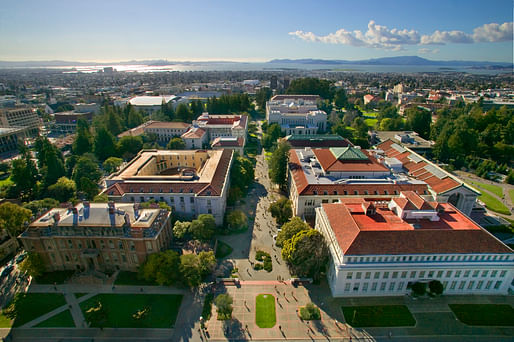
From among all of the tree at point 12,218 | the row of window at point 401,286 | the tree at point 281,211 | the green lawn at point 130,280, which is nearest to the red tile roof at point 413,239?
the row of window at point 401,286

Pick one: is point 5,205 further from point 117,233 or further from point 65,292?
point 117,233

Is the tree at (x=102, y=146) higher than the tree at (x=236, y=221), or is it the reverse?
the tree at (x=102, y=146)

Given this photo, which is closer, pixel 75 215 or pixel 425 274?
pixel 425 274

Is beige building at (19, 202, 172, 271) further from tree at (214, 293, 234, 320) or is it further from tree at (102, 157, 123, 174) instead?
tree at (102, 157, 123, 174)

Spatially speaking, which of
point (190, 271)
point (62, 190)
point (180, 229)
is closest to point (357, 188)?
point (180, 229)

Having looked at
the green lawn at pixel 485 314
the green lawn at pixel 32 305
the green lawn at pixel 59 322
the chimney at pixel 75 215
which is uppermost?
the chimney at pixel 75 215

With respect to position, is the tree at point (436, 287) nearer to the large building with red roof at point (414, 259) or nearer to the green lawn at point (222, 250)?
A: the large building with red roof at point (414, 259)

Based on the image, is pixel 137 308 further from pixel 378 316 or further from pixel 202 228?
pixel 378 316
